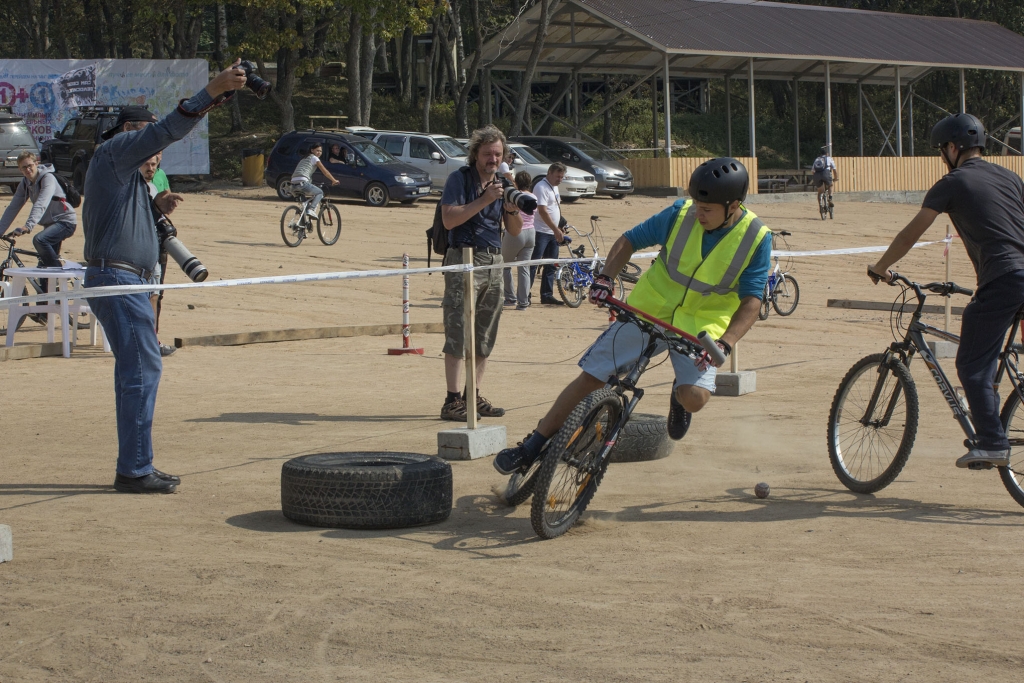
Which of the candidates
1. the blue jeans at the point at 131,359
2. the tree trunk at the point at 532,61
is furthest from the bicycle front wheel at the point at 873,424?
the tree trunk at the point at 532,61

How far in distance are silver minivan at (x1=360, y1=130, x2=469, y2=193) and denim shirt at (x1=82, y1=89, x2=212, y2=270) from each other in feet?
83.5

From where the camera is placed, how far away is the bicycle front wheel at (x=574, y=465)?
5457mm

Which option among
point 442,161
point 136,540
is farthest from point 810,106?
point 136,540

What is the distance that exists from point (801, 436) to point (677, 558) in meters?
3.26

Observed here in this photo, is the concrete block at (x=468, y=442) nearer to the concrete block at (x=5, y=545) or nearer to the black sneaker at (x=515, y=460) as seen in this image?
the black sneaker at (x=515, y=460)

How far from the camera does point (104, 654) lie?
4.29 metres

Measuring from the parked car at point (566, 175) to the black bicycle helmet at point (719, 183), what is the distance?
25525mm

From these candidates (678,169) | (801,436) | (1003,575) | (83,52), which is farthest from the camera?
(83,52)

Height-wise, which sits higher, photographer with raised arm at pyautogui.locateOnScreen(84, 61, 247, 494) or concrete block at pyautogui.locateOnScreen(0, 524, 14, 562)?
photographer with raised arm at pyautogui.locateOnScreen(84, 61, 247, 494)

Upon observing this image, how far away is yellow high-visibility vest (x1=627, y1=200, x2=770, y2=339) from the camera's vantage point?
18.8 ft

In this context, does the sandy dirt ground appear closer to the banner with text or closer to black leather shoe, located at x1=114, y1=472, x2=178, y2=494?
black leather shoe, located at x1=114, y1=472, x2=178, y2=494

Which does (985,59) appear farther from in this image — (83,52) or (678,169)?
(83,52)

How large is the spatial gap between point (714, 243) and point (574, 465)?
1228 millimetres

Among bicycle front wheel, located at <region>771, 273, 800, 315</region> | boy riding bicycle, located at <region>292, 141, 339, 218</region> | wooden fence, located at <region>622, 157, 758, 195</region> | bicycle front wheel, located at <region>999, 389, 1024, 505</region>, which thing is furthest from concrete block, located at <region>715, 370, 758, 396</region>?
wooden fence, located at <region>622, 157, 758, 195</region>
